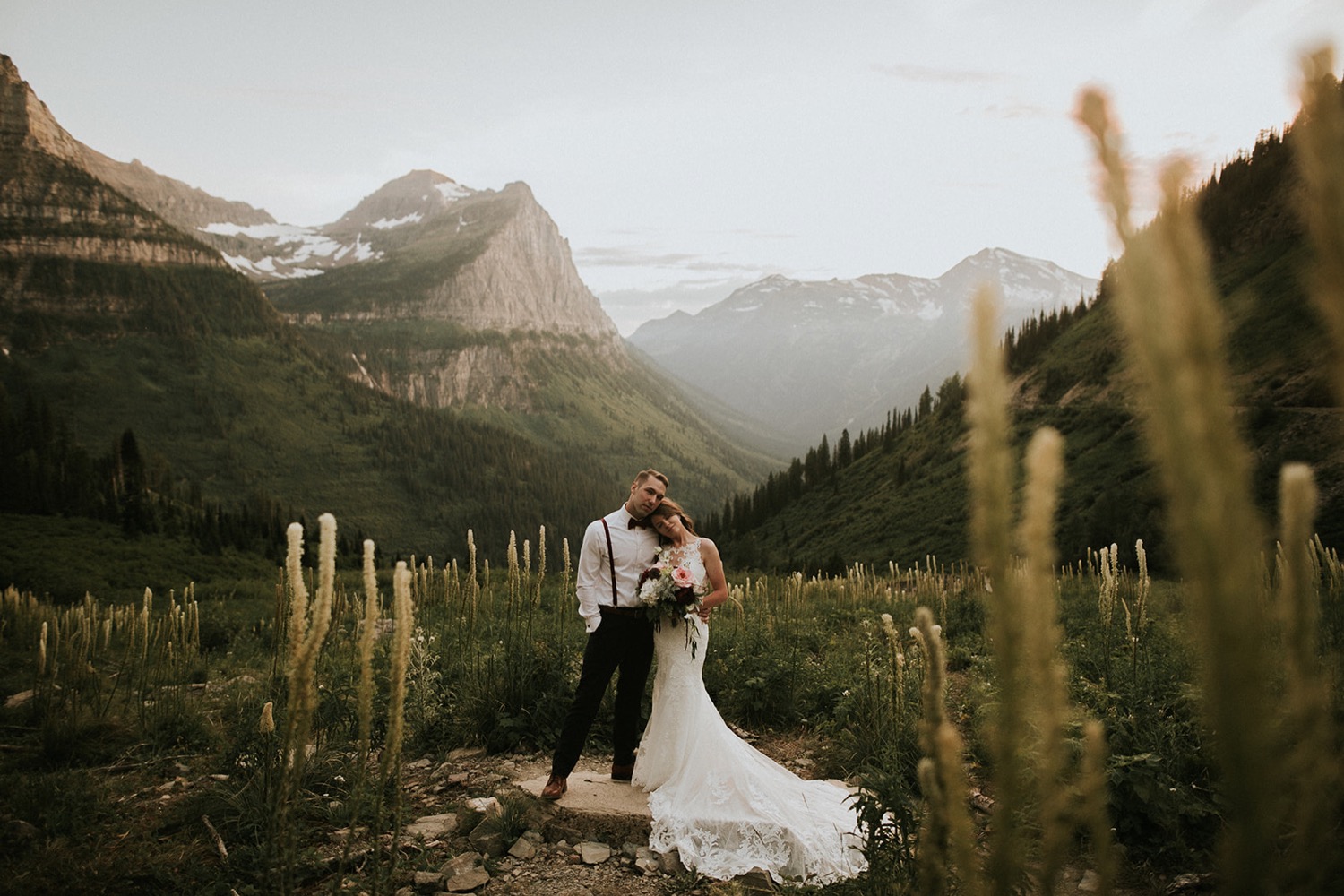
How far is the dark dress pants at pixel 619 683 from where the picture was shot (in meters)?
6.48

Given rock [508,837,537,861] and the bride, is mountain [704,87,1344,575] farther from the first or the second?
rock [508,837,537,861]

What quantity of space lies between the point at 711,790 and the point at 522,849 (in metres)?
1.63

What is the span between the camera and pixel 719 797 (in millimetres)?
6020

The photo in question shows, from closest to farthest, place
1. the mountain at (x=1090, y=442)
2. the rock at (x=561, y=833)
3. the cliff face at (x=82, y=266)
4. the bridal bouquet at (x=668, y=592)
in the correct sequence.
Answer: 1. the rock at (x=561, y=833)
2. the bridal bouquet at (x=668, y=592)
3. the mountain at (x=1090, y=442)
4. the cliff face at (x=82, y=266)

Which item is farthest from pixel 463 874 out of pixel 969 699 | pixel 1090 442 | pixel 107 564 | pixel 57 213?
pixel 57 213

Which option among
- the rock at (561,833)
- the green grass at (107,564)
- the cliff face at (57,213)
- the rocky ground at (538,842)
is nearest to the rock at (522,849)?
the rocky ground at (538,842)

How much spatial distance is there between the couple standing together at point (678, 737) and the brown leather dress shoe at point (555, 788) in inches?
0.4

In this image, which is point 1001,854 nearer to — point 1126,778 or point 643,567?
point 1126,778

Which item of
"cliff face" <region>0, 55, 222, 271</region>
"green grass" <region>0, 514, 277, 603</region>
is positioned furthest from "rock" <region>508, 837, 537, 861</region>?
"cliff face" <region>0, 55, 222, 271</region>

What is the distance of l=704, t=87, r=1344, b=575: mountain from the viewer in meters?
38.5

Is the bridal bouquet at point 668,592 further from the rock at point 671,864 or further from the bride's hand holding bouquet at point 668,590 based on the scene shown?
the rock at point 671,864

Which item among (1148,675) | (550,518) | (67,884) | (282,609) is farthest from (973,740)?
(550,518)

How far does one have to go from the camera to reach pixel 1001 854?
1082 mm

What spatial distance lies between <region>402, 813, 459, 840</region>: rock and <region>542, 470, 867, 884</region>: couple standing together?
0.85 meters
